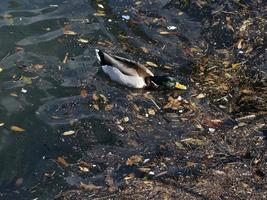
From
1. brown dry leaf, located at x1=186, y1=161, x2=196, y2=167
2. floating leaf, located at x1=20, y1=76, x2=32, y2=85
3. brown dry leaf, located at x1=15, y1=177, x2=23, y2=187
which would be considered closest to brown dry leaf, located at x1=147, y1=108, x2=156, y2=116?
brown dry leaf, located at x1=186, y1=161, x2=196, y2=167

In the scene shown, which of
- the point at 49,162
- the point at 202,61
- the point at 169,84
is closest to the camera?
the point at 49,162

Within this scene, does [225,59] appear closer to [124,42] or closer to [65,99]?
[124,42]

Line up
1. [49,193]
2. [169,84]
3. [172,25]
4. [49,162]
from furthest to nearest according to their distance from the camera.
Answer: [172,25] → [169,84] → [49,162] → [49,193]

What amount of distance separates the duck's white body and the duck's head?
0.51 ft

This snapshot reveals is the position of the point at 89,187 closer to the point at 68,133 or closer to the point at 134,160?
the point at 134,160

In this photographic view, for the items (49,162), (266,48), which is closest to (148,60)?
(266,48)

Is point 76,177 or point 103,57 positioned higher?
point 103,57

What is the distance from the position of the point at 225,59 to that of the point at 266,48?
762 millimetres

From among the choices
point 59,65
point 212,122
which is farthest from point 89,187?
point 59,65

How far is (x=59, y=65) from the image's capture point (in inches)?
319

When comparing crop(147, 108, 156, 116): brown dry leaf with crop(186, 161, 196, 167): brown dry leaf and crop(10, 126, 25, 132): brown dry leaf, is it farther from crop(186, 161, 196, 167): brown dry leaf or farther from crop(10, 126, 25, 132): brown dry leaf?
crop(10, 126, 25, 132): brown dry leaf

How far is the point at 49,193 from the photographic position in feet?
19.9

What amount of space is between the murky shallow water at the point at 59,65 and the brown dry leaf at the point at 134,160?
19.2 inches

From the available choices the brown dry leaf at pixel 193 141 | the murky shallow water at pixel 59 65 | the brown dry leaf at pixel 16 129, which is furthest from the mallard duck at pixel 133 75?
the brown dry leaf at pixel 16 129
